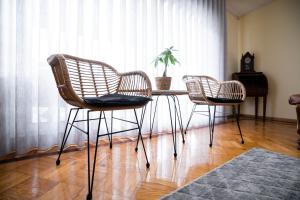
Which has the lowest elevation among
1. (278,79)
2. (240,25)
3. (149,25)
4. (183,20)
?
(278,79)

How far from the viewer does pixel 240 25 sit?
422 centimetres

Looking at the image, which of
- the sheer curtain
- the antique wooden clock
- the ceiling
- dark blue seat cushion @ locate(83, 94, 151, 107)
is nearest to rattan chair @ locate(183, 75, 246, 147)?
the sheer curtain

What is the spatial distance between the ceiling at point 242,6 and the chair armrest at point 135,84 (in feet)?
9.89

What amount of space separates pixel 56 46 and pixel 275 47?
3.57m

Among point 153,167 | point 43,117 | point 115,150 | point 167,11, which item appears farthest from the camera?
point 167,11

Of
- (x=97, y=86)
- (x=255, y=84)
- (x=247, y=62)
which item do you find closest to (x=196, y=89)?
(x=97, y=86)

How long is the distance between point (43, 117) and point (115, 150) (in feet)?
1.99

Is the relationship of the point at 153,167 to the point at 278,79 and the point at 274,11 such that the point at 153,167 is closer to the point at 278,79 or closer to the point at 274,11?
the point at 278,79

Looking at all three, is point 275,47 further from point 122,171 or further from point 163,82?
point 122,171

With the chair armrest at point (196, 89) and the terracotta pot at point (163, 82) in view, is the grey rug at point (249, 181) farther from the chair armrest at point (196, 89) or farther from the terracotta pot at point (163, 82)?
the terracotta pot at point (163, 82)

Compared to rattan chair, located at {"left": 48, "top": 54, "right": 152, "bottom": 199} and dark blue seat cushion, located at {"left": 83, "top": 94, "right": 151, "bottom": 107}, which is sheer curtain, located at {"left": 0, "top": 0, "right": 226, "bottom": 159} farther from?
dark blue seat cushion, located at {"left": 83, "top": 94, "right": 151, "bottom": 107}

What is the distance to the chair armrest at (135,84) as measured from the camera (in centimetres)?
152

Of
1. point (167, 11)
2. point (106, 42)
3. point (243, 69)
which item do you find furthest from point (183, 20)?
point (243, 69)

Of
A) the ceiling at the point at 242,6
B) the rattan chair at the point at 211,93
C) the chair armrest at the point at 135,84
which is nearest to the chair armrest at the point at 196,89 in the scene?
the rattan chair at the point at 211,93
